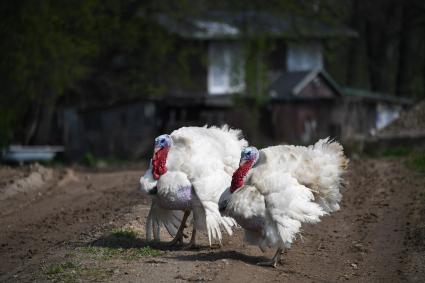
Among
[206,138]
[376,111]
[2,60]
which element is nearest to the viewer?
[206,138]

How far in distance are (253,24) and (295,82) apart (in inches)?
333

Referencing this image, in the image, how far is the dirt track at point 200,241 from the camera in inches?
373

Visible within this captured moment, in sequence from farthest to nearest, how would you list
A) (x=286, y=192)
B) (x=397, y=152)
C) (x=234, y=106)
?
(x=234, y=106) < (x=397, y=152) < (x=286, y=192)

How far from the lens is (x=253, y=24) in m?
31.5

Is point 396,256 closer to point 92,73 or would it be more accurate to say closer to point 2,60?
point 2,60

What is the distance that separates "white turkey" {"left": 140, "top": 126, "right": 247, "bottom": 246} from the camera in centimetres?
1062

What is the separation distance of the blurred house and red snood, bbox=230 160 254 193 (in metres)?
20.2

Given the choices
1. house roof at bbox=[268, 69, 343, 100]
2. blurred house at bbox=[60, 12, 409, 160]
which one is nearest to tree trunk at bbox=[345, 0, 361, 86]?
house roof at bbox=[268, 69, 343, 100]

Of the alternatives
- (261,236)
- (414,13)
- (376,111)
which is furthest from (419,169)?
(414,13)

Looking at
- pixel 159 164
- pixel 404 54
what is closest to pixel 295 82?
pixel 404 54

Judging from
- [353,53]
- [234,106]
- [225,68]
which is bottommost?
[234,106]

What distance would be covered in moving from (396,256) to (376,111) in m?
28.7

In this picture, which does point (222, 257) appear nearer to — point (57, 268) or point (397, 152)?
point (57, 268)

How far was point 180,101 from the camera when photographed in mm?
32156
